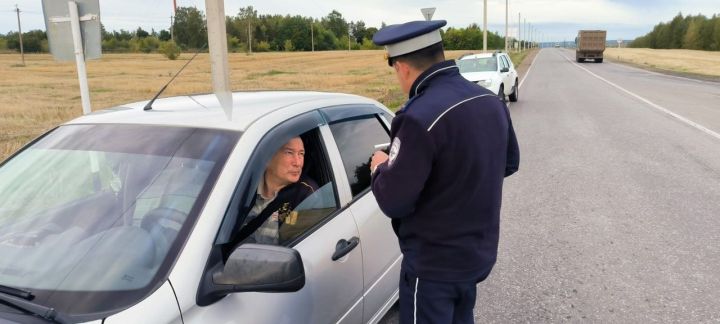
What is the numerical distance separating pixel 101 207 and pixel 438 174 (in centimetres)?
130

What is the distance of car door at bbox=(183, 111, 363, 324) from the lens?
5.78 ft

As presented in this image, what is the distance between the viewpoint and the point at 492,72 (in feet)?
49.1

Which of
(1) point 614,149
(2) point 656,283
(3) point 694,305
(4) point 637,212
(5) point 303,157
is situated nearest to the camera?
(5) point 303,157

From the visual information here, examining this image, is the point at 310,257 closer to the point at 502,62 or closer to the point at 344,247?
the point at 344,247

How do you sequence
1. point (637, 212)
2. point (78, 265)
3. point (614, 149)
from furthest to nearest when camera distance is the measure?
1. point (614, 149)
2. point (637, 212)
3. point (78, 265)

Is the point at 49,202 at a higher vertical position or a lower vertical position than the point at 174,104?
lower

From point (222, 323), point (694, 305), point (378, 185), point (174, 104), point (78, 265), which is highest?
point (174, 104)

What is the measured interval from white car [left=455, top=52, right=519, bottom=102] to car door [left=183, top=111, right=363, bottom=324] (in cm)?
1199

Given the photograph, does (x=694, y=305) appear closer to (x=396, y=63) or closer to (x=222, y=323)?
(x=396, y=63)

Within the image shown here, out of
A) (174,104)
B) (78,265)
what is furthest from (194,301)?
(174,104)

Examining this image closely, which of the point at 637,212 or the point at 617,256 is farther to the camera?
the point at 637,212

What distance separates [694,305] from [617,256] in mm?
900

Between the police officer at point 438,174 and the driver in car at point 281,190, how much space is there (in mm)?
532

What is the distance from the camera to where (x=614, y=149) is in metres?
8.88
